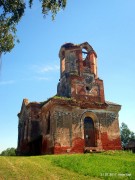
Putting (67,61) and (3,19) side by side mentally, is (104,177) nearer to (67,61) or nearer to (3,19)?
(3,19)

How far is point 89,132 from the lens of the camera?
23094 millimetres

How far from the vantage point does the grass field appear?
38.9 feet

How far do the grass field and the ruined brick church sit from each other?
6101mm

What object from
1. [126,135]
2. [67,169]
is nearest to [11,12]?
[67,169]

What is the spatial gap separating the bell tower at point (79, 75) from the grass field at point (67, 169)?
9.75 m

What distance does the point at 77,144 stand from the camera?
21.6m

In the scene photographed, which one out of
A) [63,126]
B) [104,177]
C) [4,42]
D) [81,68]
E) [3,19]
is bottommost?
[104,177]

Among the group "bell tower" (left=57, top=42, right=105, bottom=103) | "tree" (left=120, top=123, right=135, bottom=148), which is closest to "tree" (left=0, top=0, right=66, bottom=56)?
"bell tower" (left=57, top=42, right=105, bottom=103)

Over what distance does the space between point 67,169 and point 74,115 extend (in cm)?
953

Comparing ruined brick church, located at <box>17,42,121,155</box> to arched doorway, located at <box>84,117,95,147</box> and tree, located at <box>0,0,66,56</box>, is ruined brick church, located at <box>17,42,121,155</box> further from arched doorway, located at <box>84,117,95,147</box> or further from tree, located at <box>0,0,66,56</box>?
tree, located at <box>0,0,66,56</box>

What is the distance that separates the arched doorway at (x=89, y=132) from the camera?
22828 millimetres

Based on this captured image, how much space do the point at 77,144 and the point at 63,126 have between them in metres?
2.07

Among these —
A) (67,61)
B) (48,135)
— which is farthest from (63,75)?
(48,135)

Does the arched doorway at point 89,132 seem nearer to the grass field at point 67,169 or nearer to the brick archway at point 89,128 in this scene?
the brick archway at point 89,128
